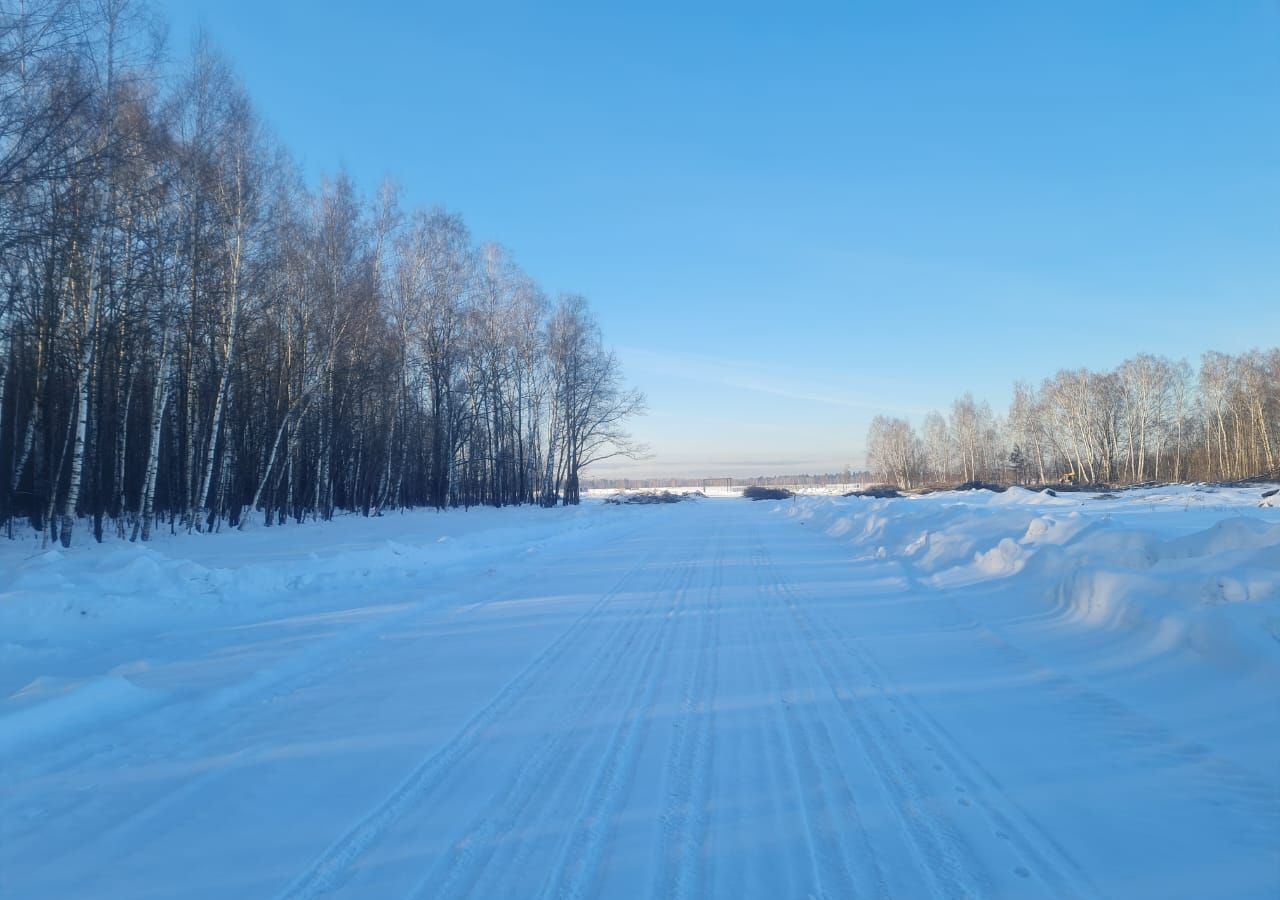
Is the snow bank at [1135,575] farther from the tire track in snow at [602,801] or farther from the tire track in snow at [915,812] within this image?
the tire track in snow at [602,801]

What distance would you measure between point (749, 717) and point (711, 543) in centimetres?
1441

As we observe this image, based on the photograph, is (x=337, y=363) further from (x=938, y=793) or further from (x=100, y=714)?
(x=938, y=793)

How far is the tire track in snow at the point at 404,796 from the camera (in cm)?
290

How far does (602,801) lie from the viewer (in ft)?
11.8

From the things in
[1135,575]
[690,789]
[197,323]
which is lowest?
[690,789]

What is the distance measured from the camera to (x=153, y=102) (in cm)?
1597

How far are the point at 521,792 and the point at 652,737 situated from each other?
43.4 inches

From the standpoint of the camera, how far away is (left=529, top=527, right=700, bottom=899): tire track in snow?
114 inches

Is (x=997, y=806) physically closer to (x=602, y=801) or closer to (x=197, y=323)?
(x=602, y=801)

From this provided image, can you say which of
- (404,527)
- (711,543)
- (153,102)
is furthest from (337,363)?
(711,543)

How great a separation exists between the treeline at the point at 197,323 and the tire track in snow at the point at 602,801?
9.69 metres

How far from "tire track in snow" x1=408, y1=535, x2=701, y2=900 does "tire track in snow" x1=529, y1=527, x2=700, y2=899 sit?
0.74 feet

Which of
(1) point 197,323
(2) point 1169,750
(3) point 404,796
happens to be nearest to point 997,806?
(2) point 1169,750

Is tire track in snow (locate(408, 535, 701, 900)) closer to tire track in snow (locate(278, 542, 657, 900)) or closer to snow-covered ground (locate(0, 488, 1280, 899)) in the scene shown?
snow-covered ground (locate(0, 488, 1280, 899))
